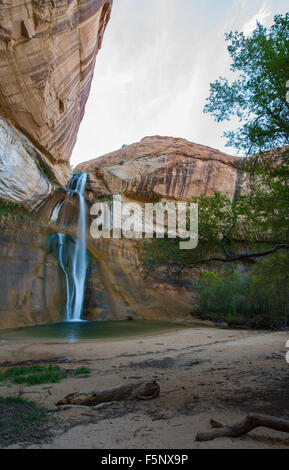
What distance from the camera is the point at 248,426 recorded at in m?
3.07

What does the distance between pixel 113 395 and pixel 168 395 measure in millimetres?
947

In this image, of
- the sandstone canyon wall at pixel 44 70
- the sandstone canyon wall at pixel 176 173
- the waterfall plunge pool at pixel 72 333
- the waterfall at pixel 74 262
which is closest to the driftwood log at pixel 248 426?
the waterfall plunge pool at pixel 72 333

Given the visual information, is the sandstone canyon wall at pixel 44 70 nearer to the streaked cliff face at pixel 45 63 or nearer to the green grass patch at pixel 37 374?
the streaked cliff face at pixel 45 63

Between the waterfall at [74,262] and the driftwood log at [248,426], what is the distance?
20832mm

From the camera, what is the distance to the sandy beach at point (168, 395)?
318cm

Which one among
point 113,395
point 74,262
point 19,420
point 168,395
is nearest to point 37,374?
point 113,395

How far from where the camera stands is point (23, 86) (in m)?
20.7

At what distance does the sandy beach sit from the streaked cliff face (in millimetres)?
18057

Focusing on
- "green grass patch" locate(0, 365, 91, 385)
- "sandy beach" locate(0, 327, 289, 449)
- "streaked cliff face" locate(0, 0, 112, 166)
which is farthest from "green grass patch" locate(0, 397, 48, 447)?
"streaked cliff face" locate(0, 0, 112, 166)

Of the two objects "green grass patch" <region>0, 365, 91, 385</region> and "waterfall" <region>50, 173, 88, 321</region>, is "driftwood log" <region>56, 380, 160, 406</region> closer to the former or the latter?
"green grass patch" <region>0, 365, 91, 385</region>

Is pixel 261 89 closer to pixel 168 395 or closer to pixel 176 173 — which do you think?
pixel 168 395

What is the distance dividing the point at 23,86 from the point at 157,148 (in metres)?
21.8

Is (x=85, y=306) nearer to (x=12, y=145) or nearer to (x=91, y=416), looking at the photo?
(x=12, y=145)

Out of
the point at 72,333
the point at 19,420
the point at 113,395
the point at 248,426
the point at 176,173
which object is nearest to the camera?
the point at 248,426
